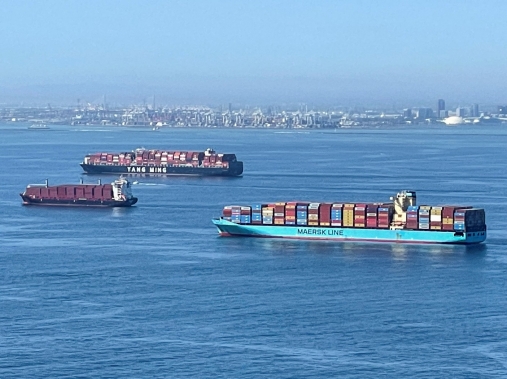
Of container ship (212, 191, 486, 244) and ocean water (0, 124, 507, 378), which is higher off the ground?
container ship (212, 191, 486, 244)

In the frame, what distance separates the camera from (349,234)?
5603 centimetres

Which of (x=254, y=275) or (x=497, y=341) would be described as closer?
(x=497, y=341)

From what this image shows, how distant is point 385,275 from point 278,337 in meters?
11.1

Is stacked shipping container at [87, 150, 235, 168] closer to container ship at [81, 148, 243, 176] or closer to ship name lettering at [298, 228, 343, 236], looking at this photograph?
container ship at [81, 148, 243, 176]

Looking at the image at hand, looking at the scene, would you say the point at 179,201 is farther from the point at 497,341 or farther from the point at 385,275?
the point at 497,341

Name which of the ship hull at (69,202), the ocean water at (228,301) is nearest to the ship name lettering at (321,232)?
the ocean water at (228,301)

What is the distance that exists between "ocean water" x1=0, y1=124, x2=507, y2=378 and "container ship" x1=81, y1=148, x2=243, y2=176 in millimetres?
29279

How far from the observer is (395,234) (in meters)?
55.2

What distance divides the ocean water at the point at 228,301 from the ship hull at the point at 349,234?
77cm

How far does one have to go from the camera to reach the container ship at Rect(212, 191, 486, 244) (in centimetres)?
5434

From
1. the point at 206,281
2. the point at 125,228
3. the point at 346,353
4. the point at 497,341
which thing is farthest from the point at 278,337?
the point at 125,228

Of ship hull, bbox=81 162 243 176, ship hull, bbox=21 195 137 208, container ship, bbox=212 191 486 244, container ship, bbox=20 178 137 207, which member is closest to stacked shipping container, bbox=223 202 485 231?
container ship, bbox=212 191 486 244

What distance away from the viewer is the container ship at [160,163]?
331 feet

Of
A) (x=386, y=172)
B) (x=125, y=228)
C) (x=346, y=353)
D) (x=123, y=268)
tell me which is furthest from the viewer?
(x=386, y=172)
